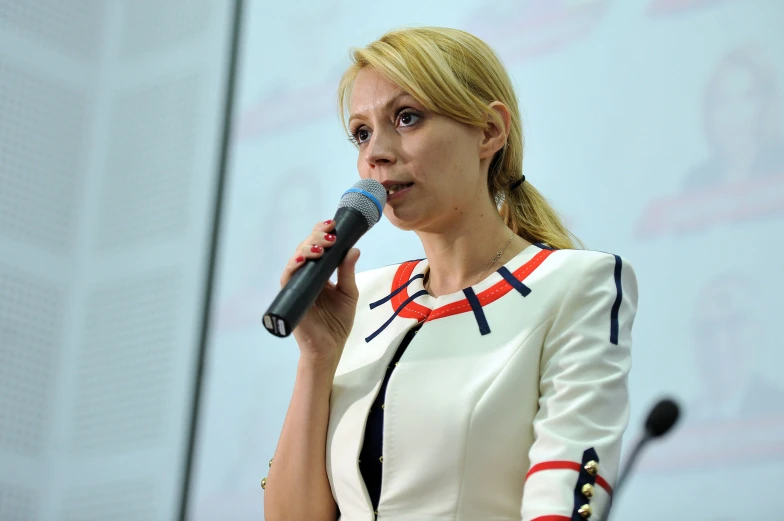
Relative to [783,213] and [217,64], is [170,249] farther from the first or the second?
[783,213]

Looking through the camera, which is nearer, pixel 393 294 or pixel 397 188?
pixel 397 188

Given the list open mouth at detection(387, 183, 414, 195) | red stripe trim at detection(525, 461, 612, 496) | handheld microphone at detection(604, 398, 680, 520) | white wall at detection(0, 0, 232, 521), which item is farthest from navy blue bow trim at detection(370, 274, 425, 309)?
white wall at detection(0, 0, 232, 521)

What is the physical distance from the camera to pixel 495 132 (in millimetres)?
2039

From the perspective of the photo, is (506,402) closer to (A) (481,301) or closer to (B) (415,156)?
(A) (481,301)

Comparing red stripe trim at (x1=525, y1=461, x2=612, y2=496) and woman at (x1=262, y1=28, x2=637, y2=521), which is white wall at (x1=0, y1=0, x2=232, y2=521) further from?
red stripe trim at (x1=525, y1=461, x2=612, y2=496)

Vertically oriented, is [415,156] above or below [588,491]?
above

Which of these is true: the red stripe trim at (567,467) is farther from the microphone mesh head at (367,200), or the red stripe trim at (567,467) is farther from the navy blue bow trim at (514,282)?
the microphone mesh head at (367,200)

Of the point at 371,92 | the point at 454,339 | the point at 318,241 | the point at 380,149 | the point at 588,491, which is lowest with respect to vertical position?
the point at 588,491

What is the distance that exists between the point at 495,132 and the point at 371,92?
0.24m

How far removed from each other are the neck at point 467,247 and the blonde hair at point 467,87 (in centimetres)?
9

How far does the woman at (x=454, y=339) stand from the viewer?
173 cm

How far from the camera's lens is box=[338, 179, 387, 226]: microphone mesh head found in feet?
5.85

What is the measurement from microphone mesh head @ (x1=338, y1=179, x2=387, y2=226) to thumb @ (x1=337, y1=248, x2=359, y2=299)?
0.11 meters

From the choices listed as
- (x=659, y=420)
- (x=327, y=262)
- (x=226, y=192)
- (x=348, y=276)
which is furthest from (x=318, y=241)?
(x=226, y=192)
